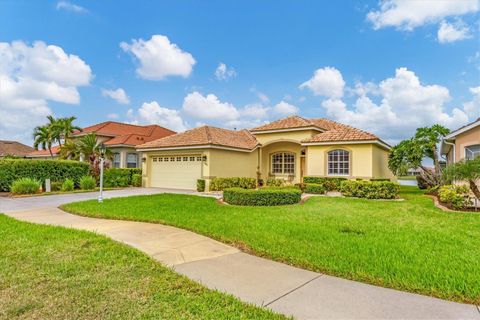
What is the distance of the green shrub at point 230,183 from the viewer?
1820 centimetres

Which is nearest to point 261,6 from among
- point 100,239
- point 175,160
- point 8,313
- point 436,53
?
point 436,53

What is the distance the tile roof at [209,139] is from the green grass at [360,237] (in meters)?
8.60

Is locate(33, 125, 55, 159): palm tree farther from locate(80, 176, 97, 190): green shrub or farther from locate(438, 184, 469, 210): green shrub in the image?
locate(438, 184, 469, 210): green shrub

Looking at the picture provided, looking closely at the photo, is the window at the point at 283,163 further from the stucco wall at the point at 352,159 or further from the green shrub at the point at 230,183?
the green shrub at the point at 230,183

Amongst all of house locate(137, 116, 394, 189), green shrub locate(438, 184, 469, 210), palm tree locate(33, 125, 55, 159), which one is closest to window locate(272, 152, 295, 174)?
house locate(137, 116, 394, 189)

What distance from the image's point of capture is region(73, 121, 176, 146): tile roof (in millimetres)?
27266

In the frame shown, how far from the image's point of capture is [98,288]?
3771 mm

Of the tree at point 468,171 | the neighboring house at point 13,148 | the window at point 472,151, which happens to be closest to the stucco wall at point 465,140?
the window at point 472,151

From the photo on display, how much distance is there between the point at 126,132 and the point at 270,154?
17.0 m

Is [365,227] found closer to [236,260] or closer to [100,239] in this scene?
[236,260]

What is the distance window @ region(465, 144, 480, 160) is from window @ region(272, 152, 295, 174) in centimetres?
1035

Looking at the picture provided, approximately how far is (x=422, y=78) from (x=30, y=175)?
24904 millimetres

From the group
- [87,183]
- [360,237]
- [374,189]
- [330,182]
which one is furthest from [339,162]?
[87,183]

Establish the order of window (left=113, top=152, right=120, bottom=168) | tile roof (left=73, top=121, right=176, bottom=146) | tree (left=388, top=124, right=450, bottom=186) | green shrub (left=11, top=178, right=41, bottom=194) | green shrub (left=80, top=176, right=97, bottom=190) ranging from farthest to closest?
tile roof (left=73, top=121, right=176, bottom=146), window (left=113, top=152, right=120, bottom=168), green shrub (left=80, top=176, right=97, bottom=190), tree (left=388, top=124, right=450, bottom=186), green shrub (left=11, top=178, right=41, bottom=194)
